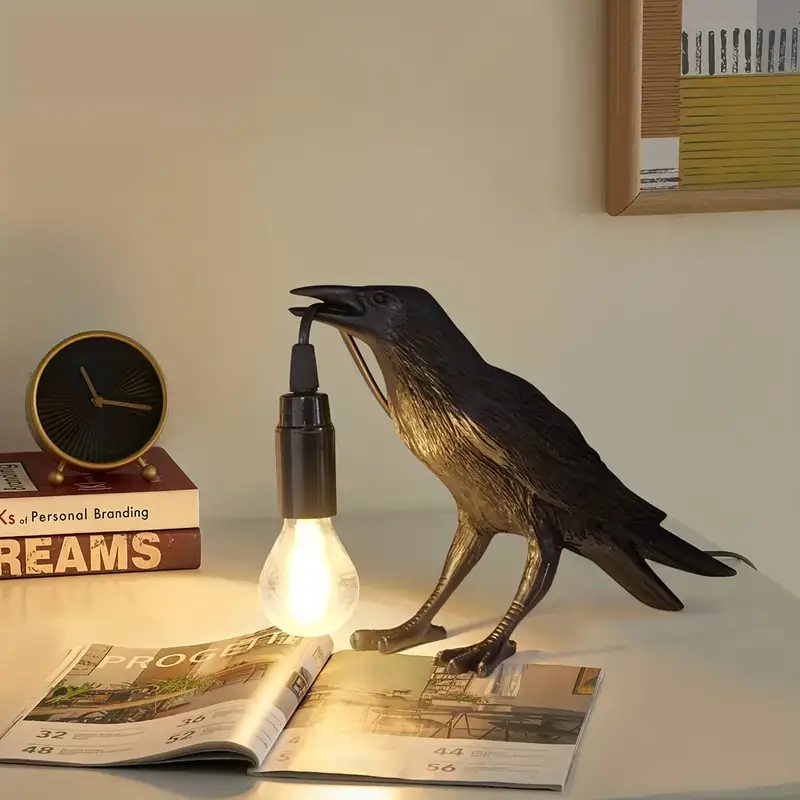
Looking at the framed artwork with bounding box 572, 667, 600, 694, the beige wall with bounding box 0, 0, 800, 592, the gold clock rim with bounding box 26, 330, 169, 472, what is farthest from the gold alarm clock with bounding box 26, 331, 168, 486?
the framed artwork with bounding box 572, 667, 600, 694

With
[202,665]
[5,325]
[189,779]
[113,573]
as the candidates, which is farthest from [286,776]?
[5,325]

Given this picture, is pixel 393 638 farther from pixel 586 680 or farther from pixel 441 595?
pixel 586 680

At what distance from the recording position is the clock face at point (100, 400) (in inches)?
48.3

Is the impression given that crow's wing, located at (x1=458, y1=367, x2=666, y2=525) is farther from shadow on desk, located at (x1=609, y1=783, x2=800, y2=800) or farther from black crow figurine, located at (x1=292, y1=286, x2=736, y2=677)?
shadow on desk, located at (x1=609, y1=783, x2=800, y2=800)

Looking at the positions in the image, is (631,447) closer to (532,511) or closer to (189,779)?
(532,511)

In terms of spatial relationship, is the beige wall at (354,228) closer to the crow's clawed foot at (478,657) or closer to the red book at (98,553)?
the red book at (98,553)

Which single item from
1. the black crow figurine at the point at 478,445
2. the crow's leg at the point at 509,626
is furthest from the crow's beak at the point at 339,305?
the crow's leg at the point at 509,626

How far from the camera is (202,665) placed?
886mm

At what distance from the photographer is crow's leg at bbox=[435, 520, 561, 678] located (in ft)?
2.89

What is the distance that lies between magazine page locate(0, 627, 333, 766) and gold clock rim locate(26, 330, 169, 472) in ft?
1.03

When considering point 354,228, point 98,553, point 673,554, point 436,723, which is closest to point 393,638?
point 436,723

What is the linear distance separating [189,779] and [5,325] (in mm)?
795

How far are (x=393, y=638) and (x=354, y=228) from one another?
605 millimetres

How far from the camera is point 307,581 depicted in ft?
2.89
